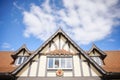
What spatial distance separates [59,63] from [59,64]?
13cm

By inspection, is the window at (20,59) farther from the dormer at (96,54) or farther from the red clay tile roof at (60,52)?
the dormer at (96,54)

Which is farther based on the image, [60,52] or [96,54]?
[96,54]

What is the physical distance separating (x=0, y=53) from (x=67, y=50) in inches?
402

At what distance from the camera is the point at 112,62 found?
17.2m

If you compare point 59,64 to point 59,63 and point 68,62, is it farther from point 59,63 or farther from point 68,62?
point 68,62

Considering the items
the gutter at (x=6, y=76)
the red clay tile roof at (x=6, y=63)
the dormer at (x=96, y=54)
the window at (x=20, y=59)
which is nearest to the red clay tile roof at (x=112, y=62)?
the dormer at (x=96, y=54)

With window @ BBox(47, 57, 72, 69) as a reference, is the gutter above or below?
below

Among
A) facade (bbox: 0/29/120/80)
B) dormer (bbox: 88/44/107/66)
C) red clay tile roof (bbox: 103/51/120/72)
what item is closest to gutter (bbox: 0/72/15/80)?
facade (bbox: 0/29/120/80)

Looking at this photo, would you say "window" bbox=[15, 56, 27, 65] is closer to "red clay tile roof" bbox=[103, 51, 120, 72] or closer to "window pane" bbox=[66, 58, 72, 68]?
"window pane" bbox=[66, 58, 72, 68]

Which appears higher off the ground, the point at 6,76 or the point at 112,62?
the point at 112,62

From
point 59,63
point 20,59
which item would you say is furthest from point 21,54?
point 59,63

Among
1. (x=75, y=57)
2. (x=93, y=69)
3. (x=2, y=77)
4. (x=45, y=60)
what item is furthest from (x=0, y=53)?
(x=93, y=69)

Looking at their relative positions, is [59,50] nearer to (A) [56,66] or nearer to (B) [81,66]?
Result: (A) [56,66]

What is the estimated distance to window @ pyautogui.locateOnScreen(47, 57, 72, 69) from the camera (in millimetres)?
15188
